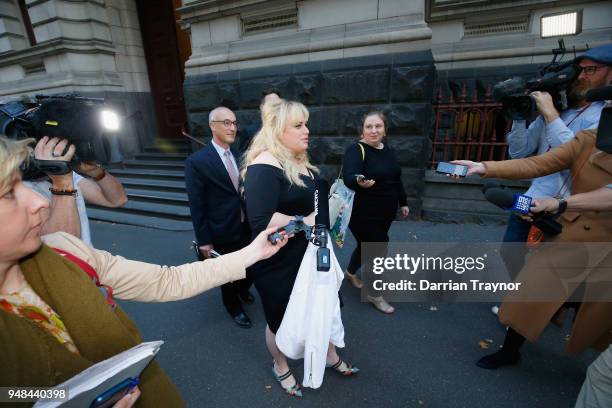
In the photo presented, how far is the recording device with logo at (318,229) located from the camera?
5.02 feet

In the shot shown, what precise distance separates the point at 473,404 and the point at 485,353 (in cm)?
56

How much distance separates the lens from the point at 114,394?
3.10 ft

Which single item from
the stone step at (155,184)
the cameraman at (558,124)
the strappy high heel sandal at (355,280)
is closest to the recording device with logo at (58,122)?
the strappy high heel sandal at (355,280)

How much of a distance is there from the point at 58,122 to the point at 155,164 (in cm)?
635

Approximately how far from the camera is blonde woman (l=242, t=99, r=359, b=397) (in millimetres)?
1807

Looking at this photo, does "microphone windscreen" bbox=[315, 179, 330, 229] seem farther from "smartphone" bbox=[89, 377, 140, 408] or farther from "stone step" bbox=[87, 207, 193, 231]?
"stone step" bbox=[87, 207, 193, 231]

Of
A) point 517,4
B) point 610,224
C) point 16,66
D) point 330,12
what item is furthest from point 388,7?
point 16,66

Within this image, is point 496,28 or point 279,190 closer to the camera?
point 279,190

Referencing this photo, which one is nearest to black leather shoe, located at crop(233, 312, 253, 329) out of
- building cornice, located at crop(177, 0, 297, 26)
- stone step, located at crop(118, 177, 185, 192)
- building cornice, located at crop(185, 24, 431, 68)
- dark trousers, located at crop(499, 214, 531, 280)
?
dark trousers, located at crop(499, 214, 531, 280)

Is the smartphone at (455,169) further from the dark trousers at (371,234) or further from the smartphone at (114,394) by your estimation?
the smartphone at (114,394)

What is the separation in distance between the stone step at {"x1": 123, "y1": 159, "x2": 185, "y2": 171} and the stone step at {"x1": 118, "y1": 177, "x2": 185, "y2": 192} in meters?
0.45

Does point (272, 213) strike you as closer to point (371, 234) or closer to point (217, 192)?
point (217, 192)

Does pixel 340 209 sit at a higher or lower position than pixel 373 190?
lower

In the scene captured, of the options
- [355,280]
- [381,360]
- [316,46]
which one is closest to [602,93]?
[381,360]
